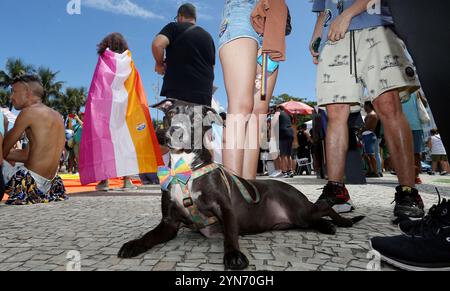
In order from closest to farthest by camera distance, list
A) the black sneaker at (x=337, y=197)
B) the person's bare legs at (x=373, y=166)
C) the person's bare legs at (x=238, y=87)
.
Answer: the person's bare legs at (x=238, y=87) < the black sneaker at (x=337, y=197) < the person's bare legs at (x=373, y=166)

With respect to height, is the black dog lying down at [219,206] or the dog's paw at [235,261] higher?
the black dog lying down at [219,206]

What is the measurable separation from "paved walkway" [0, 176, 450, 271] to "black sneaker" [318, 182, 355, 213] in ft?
0.80

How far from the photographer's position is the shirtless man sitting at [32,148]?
454cm

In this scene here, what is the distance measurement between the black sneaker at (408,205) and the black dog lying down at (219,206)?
1.29 feet

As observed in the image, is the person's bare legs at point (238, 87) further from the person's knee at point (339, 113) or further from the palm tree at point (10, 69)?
the palm tree at point (10, 69)

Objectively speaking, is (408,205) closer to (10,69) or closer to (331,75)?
(331,75)

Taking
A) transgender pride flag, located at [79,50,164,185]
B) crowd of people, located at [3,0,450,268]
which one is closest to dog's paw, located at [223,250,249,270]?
crowd of people, located at [3,0,450,268]

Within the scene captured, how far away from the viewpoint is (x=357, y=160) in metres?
7.71

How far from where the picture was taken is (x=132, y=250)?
77.0 inches

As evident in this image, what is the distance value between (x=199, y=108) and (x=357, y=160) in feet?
20.4

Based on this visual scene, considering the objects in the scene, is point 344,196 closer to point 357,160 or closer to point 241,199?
point 241,199

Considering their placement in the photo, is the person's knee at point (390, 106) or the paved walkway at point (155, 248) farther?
the person's knee at point (390, 106)

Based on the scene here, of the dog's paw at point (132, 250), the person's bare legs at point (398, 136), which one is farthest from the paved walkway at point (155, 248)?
the person's bare legs at point (398, 136)

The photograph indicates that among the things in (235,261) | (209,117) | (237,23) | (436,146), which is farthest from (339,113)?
(436,146)
